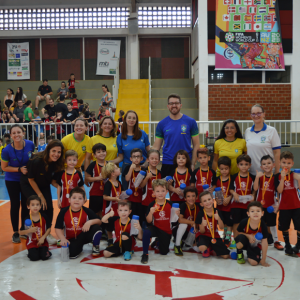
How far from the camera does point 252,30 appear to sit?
501 inches

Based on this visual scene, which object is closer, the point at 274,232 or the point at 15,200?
the point at 274,232

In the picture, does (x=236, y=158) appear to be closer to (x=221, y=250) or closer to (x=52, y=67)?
(x=221, y=250)

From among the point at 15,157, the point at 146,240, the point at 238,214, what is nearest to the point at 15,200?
the point at 15,157

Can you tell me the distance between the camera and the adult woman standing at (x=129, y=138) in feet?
16.3

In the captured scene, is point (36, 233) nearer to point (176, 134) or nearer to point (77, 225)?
point (77, 225)

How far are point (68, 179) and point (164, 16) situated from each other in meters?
14.3

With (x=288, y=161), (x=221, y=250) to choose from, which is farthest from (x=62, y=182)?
(x=288, y=161)

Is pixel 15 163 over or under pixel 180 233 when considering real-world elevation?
over

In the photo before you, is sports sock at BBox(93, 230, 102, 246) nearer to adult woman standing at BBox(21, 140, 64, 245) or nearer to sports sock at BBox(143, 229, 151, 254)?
sports sock at BBox(143, 229, 151, 254)

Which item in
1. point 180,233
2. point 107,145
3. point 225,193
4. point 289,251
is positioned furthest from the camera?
point 107,145

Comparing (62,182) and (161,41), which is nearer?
(62,182)

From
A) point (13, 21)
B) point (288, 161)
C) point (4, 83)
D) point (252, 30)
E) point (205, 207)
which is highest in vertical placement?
point (13, 21)

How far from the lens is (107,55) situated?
17.1 metres

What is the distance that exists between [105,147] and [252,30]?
33.5ft
